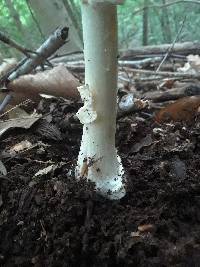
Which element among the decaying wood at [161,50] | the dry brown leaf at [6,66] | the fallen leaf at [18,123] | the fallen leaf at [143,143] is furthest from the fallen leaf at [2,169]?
the decaying wood at [161,50]

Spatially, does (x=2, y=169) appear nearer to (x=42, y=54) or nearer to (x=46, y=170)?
(x=46, y=170)

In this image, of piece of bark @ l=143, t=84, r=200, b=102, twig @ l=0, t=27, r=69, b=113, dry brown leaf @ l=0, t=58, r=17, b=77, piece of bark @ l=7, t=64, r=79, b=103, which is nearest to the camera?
twig @ l=0, t=27, r=69, b=113

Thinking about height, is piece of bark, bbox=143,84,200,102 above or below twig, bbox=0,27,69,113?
above

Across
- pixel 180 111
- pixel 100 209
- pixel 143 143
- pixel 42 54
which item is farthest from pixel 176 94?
pixel 100 209

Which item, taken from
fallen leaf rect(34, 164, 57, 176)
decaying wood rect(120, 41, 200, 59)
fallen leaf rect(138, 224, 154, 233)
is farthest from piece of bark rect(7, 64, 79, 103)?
decaying wood rect(120, 41, 200, 59)

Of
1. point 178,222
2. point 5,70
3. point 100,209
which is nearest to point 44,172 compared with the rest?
point 100,209

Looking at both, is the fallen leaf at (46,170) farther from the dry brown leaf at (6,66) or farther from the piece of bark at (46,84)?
the dry brown leaf at (6,66)

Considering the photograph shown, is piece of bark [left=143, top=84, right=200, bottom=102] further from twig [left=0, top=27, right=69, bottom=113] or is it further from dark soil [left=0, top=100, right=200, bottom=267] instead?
twig [left=0, top=27, right=69, bottom=113]
